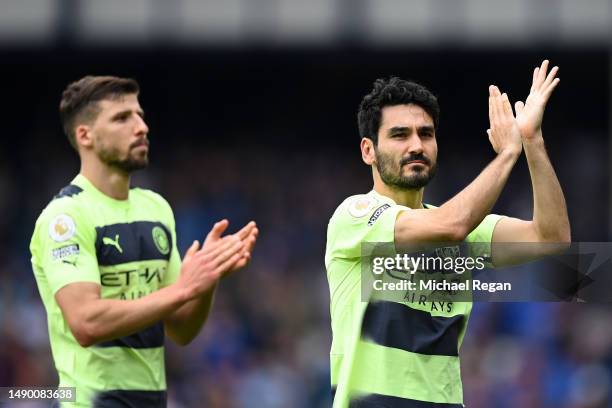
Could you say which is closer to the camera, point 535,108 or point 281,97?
point 535,108

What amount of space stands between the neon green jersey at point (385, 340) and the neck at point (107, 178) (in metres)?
1.42


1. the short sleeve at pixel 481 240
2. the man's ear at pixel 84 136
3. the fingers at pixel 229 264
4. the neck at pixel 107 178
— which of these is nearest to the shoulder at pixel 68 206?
the neck at pixel 107 178

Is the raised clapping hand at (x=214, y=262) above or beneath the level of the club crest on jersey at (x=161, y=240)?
beneath

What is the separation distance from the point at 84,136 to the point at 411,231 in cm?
201

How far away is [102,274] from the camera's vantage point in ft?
20.5

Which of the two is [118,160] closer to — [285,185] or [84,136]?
[84,136]

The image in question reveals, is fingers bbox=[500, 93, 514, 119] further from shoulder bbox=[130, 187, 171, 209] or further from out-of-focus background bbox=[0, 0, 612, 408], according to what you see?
out-of-focus background bbox=[0, 0, 612, 408]

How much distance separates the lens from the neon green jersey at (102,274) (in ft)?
20.1

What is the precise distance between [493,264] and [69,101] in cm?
241

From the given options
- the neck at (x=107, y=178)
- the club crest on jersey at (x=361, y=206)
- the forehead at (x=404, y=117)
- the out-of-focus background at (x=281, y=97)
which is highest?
the out-of-focus background at (x=281, y=97)

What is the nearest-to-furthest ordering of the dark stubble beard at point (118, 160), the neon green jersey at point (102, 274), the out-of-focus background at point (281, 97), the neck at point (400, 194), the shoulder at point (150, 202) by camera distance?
1. the neck at point (400, 194)
2. the neon green jersey at point (102, 274)
3. the dark stubble beard at point (118, 160)
4. the shoulder at point (150, 202)
5. the out-of-focus background at point (281, 97)

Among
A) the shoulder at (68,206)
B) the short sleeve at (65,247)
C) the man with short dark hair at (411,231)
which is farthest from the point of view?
the shoulder at (68,206)

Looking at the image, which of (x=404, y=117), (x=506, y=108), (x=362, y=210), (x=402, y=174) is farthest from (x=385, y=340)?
(x=506, y=108)

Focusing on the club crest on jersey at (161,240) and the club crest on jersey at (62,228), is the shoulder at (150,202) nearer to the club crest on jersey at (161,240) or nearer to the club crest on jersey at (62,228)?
the club crest on jersey at (161,240)
